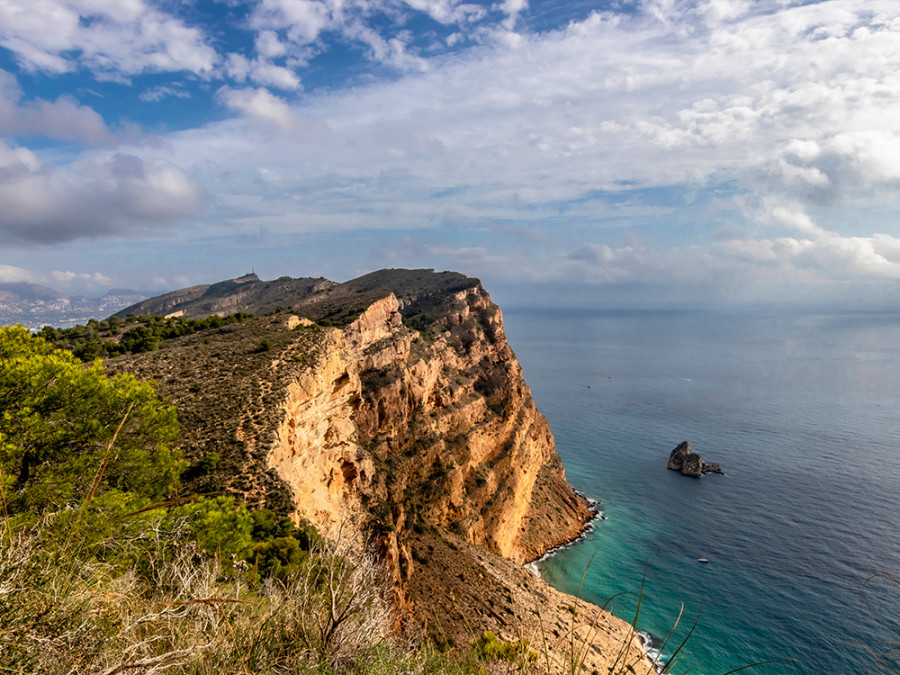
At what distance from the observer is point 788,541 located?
172ft

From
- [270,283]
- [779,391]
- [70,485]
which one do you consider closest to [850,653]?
[70,485]

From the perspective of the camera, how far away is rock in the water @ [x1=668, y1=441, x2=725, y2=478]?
2813 inches

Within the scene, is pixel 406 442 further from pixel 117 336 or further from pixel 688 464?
pixel 688 464

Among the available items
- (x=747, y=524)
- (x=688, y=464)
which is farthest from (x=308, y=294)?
(x=747, y=524)

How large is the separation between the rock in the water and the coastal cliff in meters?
20.7

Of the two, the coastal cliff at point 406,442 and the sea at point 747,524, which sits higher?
the coastal cliff at point 406,442

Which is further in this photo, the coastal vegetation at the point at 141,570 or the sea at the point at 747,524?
the sea at the point at 747,524

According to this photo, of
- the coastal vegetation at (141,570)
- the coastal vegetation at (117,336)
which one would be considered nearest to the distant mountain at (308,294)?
the coastal vegetation at (117,336)

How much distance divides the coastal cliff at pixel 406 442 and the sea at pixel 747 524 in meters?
6.21

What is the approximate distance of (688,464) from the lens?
7225 cm

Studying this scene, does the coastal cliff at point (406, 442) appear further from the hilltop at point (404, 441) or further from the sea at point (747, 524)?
the sea at point (747, 524)

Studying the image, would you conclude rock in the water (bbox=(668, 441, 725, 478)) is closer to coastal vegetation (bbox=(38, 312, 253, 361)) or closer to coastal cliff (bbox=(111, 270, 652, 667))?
coastal cliff (bbox=(111, 270, 652, 667))

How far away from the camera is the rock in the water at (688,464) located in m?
71.4

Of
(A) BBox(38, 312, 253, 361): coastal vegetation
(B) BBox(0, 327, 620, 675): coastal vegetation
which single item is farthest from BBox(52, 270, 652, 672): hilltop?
(B) BBox(0, 327, 620, 675): coastal vegetation
